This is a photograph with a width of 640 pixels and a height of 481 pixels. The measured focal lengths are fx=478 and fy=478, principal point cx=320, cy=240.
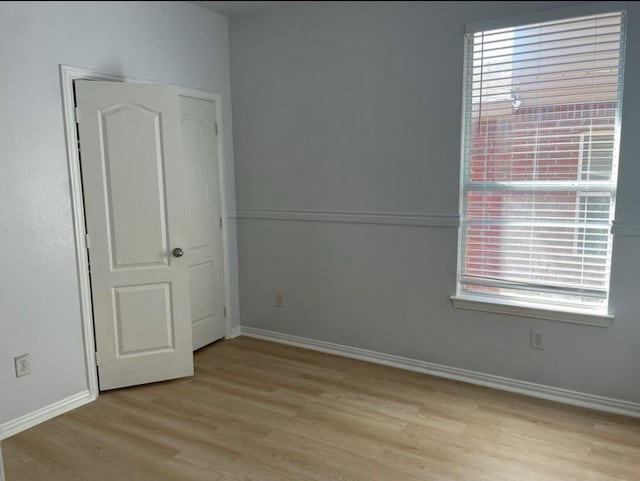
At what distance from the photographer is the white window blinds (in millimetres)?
2697

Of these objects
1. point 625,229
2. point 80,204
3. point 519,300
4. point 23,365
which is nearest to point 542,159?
point 625,229

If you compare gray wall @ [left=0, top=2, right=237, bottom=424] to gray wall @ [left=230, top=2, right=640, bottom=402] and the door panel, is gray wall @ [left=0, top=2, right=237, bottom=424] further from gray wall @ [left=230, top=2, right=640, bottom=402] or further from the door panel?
gray wall @ [left=230, top=2, right=640, bottom=402]

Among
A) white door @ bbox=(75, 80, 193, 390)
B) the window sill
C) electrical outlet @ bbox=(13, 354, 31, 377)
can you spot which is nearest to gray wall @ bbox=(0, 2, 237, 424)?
electrical outlet @ bbox=(13, 354, 31, 377)

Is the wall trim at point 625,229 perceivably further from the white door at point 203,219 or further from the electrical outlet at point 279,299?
the white door at point 203,219

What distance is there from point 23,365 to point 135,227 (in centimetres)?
99

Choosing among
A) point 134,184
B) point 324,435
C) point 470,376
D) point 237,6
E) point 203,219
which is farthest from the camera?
point 203,219

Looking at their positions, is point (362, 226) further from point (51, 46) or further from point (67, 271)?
point (51, 46)

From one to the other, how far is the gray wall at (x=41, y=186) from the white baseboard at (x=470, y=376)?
1.60m

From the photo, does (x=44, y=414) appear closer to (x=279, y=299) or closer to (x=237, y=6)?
(x=279, y=299)

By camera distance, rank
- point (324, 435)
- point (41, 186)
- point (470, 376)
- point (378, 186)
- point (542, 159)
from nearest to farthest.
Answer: point (324, 435) → point (41, 186) → point (542, 159) → point (470, 376) → point (378, 186)

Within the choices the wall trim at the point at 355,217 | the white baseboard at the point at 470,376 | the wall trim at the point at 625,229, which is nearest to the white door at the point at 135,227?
the wall trim at the point at 355,217

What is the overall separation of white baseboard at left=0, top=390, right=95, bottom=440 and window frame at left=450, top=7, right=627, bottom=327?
8.01 feet

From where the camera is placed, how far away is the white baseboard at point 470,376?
9.22 feet

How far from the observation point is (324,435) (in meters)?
2.59
